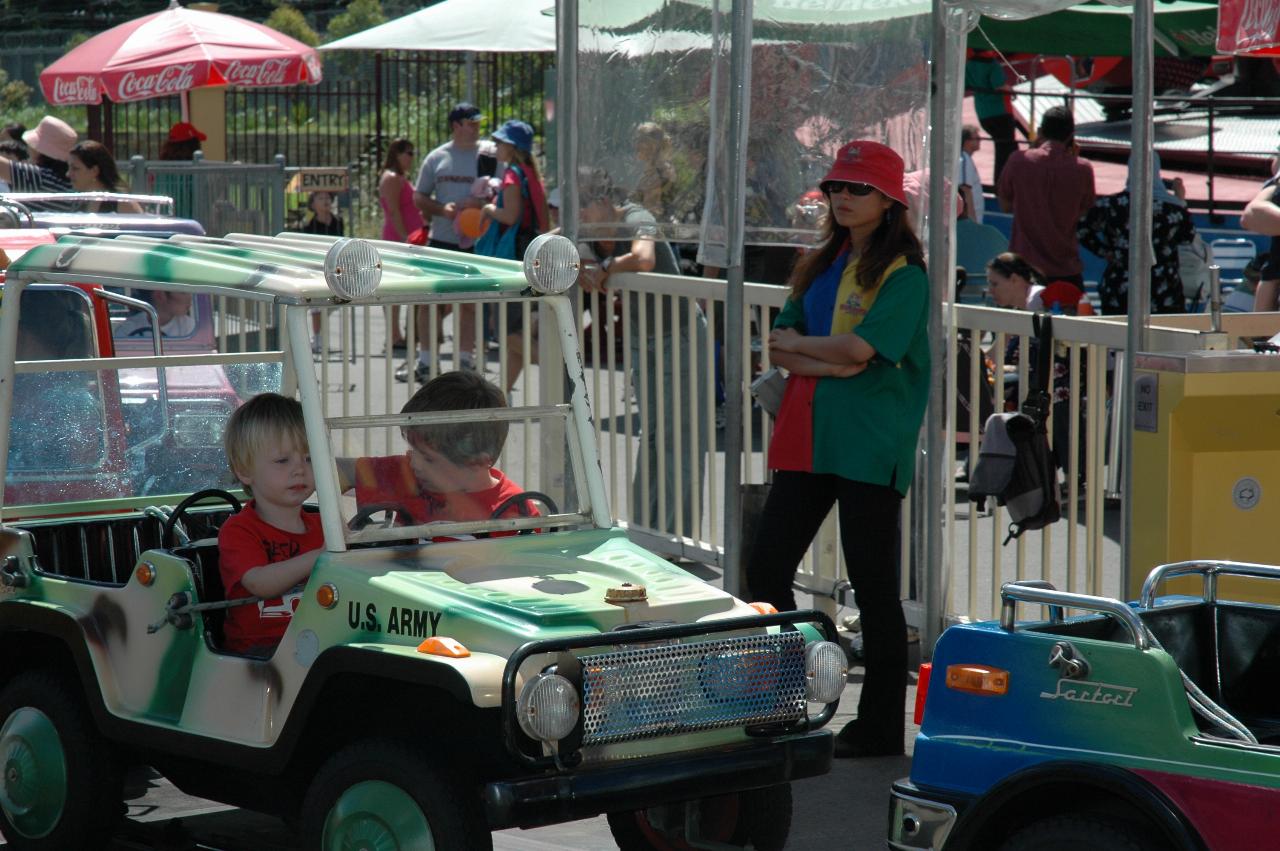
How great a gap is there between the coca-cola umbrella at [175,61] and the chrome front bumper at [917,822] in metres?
13.7

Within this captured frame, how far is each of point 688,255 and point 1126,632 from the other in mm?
11341

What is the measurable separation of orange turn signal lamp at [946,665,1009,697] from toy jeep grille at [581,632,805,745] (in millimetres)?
498

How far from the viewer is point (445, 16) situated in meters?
15.7

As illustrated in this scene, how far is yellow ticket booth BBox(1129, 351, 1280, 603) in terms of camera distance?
5461mm

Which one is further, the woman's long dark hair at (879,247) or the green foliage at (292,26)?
the green foliage at (292,26)

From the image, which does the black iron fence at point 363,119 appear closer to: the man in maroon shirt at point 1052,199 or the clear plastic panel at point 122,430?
the man in maroon shirt at point 1052,199

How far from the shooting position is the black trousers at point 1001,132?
19.8 meters

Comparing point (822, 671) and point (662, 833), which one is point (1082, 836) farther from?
point (662, 833)

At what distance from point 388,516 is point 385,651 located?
59cm

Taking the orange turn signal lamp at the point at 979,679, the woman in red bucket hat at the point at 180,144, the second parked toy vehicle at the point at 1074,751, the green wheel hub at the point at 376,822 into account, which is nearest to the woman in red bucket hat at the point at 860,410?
the second parked toy vehicle at the point at 1074,751

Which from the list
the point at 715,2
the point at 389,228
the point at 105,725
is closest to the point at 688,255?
the point at 389,228

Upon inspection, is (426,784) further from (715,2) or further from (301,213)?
(301,213)

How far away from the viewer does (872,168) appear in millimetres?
5637

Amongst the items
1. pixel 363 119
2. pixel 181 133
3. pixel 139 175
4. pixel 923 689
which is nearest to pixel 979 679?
pixel 923 689
